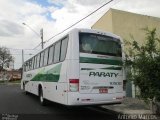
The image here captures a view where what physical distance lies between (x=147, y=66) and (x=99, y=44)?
196 cm

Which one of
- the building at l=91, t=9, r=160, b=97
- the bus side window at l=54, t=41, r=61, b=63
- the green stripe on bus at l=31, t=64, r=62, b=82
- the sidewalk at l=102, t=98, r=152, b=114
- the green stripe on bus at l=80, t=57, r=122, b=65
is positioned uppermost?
the building at l=91, t=9, r=160, b=97

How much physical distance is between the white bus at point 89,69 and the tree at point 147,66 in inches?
24.3

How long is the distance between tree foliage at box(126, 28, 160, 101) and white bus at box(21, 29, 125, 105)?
0.62m

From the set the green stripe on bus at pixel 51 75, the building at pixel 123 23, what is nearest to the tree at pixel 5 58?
the building at pixel 123 23

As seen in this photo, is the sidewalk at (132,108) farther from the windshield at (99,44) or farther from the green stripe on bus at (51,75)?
the green stripe on bus at (51,75)

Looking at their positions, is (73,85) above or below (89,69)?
below

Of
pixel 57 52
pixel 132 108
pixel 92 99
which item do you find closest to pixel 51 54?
pixel 57 52

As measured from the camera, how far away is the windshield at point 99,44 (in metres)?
11.9

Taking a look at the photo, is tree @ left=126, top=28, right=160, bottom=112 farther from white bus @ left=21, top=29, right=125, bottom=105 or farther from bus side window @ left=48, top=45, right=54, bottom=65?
bus side window @ left=48, top=45, right=54, bottom=65

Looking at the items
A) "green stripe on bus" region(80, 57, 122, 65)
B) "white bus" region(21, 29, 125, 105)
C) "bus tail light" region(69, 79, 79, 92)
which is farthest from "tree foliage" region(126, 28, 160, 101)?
"bus tail light" region(69, 79, 79, 92)

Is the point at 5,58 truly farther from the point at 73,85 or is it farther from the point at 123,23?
the point at 73,85

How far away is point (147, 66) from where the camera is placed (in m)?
11.6

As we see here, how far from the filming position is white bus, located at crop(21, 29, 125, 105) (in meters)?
11.4

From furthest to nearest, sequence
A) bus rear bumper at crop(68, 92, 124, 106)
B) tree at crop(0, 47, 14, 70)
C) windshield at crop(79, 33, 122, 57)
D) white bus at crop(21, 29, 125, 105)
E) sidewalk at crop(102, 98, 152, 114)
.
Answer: tree at crop(0, 47, 14, 70) < sidewalk at crop(102, 98, 152, 114) < windshield at crop(79, 33, 122, 57) < white bus at crop(21, 29, 125, 105) < bus rear bumper at crop(68, 92, 124, 106)
